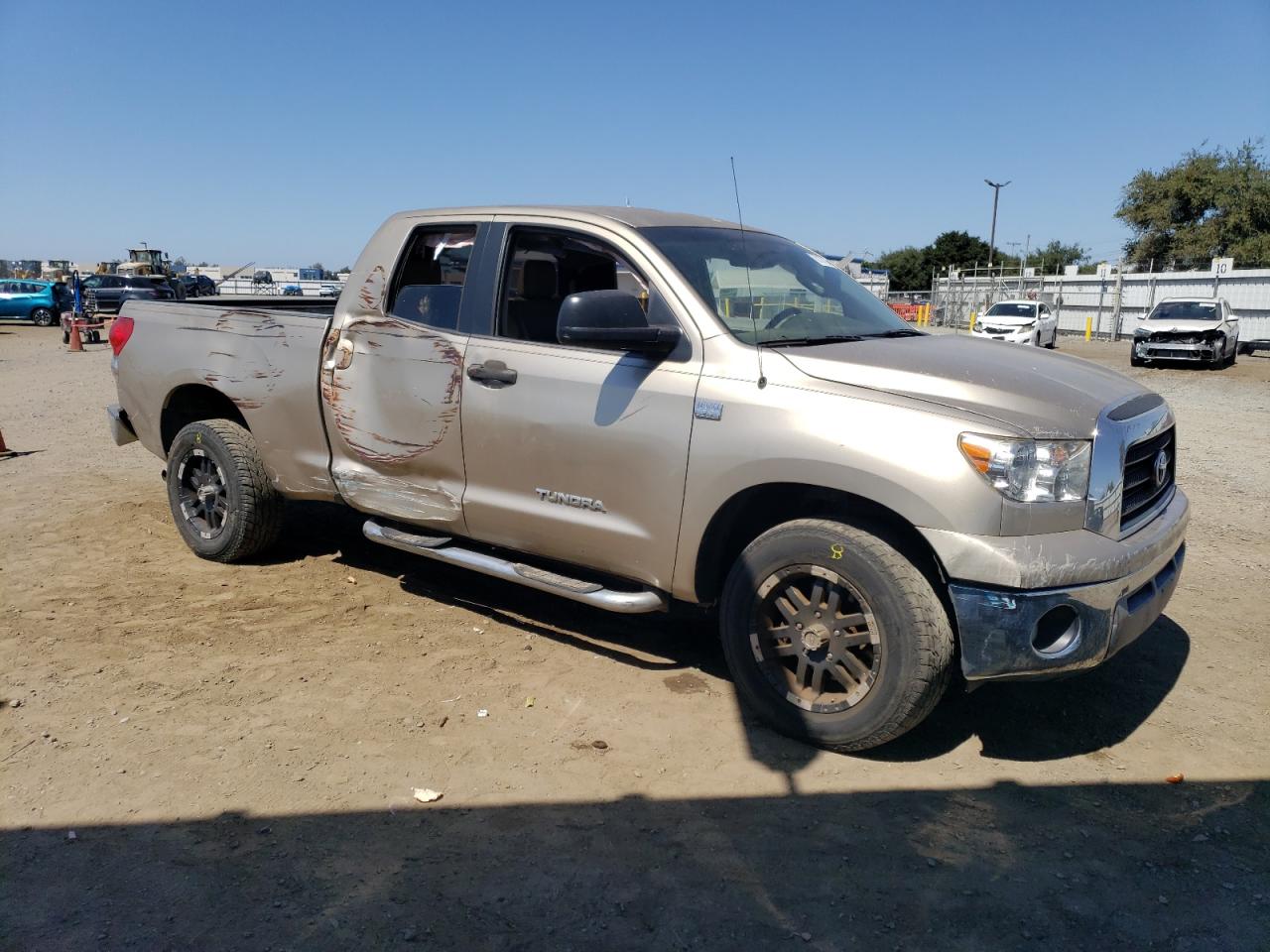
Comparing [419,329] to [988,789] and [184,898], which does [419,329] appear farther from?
[988,789]

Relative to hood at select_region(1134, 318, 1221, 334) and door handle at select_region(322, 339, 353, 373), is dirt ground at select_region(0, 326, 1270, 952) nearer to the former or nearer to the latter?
door handle at select_region(322, 339, 353, 373)

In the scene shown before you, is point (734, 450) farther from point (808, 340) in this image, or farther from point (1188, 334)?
point (1188, 334)

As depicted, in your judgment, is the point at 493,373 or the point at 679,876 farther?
the point at 493,373

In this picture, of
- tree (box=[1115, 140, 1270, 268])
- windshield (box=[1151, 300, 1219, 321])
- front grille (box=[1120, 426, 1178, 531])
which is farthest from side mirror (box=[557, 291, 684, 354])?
tree (box=[1115, 140, 1270, 268])

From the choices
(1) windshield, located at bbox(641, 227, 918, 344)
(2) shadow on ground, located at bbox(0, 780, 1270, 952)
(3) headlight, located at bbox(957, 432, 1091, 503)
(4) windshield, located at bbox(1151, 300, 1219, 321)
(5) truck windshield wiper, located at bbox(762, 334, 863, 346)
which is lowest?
(2) shadow on ground, located at bbox(0, 780, 1270, 952)

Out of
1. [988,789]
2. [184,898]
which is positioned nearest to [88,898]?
[184,898]

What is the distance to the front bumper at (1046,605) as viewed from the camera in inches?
122

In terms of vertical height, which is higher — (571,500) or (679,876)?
(571,500)

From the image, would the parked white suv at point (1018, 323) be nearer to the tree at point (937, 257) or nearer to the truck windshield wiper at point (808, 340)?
Result: the truck windshield wiper at point (808, 340)

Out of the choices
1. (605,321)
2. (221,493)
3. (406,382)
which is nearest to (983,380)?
(605,321)

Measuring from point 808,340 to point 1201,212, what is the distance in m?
54.4

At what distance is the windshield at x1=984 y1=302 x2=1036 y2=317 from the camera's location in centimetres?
2778

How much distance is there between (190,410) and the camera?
5.95 meters

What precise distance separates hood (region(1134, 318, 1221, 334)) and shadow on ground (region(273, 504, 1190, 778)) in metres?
19.1
